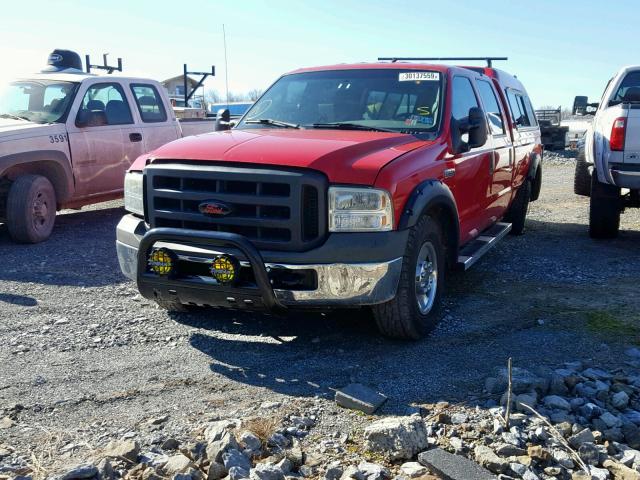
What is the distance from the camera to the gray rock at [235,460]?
301 cm

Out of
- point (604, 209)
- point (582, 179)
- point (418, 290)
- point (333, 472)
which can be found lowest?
point (333, 472)

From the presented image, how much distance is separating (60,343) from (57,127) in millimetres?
4212

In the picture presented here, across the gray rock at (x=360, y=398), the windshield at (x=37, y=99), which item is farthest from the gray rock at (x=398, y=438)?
the windshield at (x=37, y=99)

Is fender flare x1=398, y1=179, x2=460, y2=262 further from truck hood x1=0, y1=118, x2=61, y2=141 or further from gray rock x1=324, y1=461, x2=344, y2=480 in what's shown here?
truck hood x1=0, y1=118, x2=61, y2=141

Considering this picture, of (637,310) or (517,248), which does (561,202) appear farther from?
(637,310)

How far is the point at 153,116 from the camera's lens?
963cm

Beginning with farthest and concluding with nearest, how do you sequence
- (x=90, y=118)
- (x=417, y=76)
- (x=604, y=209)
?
(x=90, y=118), (x=604, y=209), (x=417, y=76)

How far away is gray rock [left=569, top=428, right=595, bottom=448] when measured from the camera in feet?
10.7

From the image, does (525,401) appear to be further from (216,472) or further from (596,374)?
(216,472)

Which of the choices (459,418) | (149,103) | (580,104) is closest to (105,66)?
(149,103)

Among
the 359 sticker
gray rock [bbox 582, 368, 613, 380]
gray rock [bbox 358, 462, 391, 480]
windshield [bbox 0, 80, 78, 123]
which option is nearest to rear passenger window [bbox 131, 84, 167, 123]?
windshield [bbox 0, 80, 78, 123]

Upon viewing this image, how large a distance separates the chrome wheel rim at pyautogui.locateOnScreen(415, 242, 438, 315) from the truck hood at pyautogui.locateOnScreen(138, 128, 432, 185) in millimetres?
713

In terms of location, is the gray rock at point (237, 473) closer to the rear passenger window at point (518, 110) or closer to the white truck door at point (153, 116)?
the rear passenger window at point (518, 110)

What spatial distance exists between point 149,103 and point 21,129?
2273 mm
